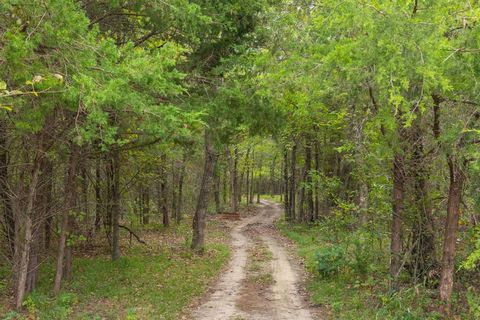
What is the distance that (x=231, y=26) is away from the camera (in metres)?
11.0

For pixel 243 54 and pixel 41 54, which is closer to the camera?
pixel 41 54

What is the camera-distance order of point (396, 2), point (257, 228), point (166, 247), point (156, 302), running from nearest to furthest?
point (396, 2) → point (156, 302) → point (166, 247) → point (257, 228)

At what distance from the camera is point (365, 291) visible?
10.5 m

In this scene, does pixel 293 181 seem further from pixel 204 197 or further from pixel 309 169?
pixel 204 197

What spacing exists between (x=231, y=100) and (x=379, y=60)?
5132mm

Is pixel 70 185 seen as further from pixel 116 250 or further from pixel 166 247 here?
pixel 166 247

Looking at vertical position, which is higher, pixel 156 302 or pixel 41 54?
pixel 41 54

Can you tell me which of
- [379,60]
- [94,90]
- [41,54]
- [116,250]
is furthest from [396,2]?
[116,250]

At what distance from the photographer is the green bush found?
41.1 ft

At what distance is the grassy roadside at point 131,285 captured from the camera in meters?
9.54

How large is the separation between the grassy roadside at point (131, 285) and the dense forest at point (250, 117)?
2.9 inches

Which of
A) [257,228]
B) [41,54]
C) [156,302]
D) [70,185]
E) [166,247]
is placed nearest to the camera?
[41,54]

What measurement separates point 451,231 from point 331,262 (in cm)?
490

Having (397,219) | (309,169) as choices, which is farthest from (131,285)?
(309,169)
